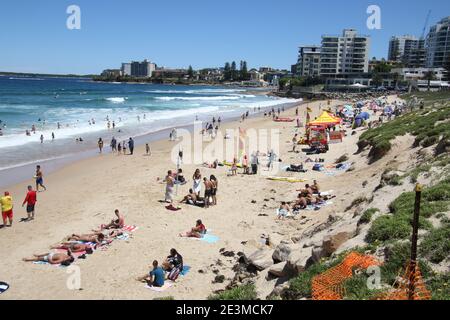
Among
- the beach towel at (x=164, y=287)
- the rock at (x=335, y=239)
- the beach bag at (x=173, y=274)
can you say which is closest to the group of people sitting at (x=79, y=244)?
the beach towel at (x=164, y=287)

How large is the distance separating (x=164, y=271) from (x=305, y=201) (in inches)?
244

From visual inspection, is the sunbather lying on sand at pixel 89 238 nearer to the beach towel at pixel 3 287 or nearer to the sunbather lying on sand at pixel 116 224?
the sunbather lying on sand at pixel 116 224

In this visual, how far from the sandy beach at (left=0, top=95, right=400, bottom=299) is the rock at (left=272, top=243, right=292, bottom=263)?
120 cm

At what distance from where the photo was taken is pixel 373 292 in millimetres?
5938

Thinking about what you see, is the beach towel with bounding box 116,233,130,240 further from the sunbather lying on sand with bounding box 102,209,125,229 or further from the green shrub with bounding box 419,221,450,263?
the green shrub with bounding box 419,221,450,263

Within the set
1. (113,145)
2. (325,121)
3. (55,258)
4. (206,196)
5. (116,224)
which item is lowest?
(55,258)

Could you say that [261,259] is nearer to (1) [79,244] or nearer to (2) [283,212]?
(2) [283,212]

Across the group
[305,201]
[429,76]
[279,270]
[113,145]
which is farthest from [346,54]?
[279,270]

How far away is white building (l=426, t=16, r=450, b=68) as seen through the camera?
438 ft

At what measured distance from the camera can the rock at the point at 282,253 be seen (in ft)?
29.8

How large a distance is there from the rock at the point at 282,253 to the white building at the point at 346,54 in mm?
123614

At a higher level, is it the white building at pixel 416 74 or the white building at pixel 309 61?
the white building at pixel 309 61

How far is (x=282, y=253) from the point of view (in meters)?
9.20

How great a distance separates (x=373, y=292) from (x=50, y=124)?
42644 millimetres
